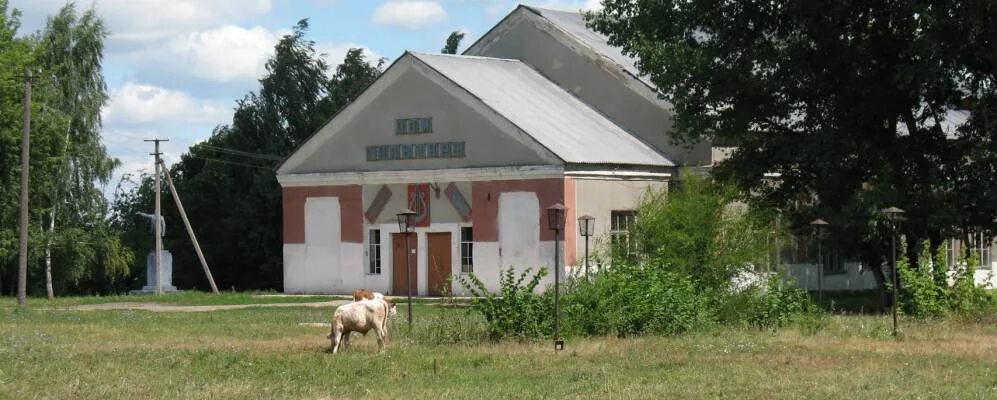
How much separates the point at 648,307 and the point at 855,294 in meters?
21.0

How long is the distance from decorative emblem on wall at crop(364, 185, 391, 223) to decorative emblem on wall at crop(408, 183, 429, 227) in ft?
2.32

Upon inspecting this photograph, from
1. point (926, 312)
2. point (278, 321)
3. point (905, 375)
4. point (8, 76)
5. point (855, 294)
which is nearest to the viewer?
point (905, 375)

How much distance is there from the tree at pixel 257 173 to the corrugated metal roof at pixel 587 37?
15767mm

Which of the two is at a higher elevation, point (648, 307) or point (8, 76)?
point (8, 76)

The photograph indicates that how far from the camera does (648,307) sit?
23672 mm

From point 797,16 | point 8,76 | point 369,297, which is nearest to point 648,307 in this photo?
point 369,297

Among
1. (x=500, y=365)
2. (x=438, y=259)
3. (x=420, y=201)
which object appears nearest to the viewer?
(x=500, y=365)

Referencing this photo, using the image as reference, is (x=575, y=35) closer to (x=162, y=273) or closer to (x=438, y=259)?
(x=438, y=259)

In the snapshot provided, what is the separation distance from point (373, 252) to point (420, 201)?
2155mm

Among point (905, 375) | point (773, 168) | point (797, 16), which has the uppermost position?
point (797, 16)

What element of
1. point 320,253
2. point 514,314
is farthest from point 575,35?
point 514,314

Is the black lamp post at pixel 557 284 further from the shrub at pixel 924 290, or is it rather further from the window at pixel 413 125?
the window at pixel 413 125

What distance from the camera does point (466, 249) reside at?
1585 inches

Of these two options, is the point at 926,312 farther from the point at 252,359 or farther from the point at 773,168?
the point at 252,359
